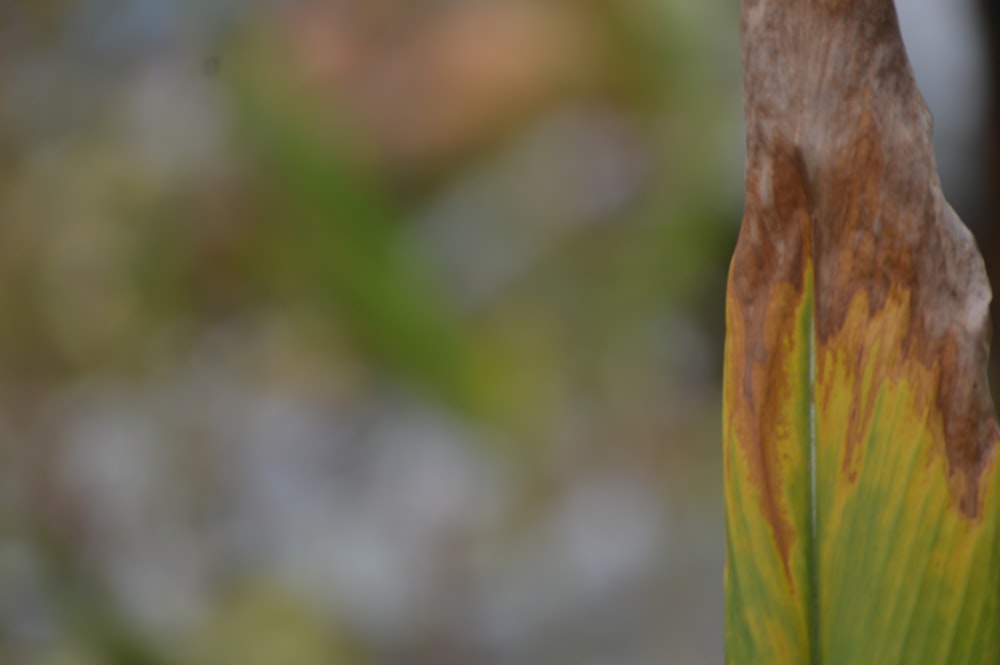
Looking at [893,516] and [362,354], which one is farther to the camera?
[362,354]

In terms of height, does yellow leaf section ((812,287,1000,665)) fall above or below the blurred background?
below

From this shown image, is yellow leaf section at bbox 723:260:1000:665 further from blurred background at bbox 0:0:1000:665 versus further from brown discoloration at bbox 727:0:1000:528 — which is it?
blurred background at bbox 0:0:1000:665

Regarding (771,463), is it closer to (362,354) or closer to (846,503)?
(846,503)

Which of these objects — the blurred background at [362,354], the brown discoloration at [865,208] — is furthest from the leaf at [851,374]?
the blurred background at [362,354]

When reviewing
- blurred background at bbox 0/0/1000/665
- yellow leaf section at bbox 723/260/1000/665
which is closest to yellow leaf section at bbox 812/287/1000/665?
yellow leaf section at bbox 723/260/1000/665

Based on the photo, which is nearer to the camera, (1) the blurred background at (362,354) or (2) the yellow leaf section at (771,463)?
(2) the yellow leaf section at (771,463)

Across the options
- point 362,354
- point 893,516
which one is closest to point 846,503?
point 893,516

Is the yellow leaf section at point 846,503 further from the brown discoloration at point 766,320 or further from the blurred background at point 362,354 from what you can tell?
the blurred background at point 362,354
